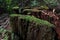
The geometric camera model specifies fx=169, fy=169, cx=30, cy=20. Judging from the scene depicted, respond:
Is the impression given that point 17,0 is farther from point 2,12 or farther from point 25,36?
point 25,36

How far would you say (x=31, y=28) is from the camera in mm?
3727

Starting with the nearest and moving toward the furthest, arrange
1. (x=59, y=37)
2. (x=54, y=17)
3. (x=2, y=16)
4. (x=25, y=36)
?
(x=59, y=37)
(x=54, y=17)
(x=25, y=36)
(x=2, y=16)

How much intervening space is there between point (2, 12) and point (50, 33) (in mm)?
6393

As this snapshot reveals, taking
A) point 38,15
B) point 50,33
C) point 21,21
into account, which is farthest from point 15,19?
point 50,33

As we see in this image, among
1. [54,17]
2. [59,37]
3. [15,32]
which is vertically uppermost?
[54,17]

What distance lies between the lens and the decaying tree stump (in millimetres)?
3346

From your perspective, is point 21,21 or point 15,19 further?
point 15,19

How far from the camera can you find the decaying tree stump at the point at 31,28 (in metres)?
3.35

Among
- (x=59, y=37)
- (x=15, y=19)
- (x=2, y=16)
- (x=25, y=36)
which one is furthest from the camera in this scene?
(x=2, y=16)

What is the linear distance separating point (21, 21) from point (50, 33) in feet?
3.31

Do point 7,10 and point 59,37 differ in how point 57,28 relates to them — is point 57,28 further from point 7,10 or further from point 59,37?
point 7,10

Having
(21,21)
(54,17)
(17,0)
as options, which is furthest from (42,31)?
(17,0)

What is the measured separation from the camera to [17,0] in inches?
350

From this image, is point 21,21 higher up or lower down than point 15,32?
higher up
